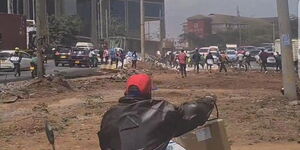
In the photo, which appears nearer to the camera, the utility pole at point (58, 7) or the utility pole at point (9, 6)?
the utility pole at point (9, 6)

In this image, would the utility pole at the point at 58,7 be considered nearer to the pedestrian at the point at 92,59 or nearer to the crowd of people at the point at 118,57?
the crowd of people at the point at 118,57

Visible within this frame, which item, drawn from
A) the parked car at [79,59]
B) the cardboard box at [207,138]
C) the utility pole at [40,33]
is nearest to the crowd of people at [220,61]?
the parked car at [79,59]

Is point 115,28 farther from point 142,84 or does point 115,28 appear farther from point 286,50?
point 142,84

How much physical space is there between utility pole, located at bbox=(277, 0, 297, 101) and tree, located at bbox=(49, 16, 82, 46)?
2412 inches

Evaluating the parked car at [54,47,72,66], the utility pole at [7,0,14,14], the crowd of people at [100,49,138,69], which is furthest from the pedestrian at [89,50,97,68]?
the utility pole at [7,0,14,14]

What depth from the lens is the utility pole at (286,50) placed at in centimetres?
1497

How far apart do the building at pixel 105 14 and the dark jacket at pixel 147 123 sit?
6563cm

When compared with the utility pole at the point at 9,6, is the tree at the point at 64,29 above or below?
below

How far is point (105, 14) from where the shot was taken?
9388cm

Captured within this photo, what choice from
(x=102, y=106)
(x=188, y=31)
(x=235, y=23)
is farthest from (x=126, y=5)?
(x=102, y=106)

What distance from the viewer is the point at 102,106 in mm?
15578

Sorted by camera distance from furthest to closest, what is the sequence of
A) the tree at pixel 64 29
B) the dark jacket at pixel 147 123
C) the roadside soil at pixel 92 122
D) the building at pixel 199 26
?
1. the building at pixel 199 26
2. the tree at pixel 64 29
3. the roadside soil at pixel 92 122
4. the dark jacket at pixel 147 123

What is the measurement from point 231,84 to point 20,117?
12837 millimetres

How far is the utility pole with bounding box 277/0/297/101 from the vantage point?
15.0 m
